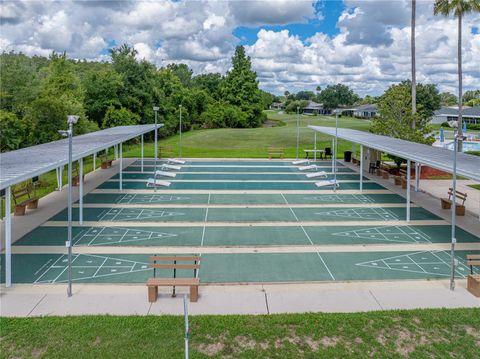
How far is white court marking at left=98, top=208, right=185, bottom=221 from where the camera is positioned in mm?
17531

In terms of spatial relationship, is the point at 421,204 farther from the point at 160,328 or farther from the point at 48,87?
the point at 48,87

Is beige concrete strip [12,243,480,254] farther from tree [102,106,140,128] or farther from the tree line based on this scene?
tree [102,106,140,128]

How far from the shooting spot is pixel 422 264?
12.9 meters

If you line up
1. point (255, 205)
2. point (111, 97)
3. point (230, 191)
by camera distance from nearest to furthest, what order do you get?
point (255, 205)
point (230, 191)
point (111, 97)

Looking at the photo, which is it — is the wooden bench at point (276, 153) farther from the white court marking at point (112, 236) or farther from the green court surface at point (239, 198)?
the white court marking at point (112, 236)

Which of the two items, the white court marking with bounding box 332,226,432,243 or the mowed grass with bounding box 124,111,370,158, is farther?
the mowed grass with bounding box 124,111,370,158

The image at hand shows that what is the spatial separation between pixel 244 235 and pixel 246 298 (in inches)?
204

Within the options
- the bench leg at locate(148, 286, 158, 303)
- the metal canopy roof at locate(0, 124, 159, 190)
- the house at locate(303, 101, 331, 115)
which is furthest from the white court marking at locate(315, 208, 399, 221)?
the house at locate(303, 101, 331, 115)

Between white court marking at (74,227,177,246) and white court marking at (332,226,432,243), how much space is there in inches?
252

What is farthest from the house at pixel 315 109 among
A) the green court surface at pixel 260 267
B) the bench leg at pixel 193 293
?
the bench leg at pixel 193 293

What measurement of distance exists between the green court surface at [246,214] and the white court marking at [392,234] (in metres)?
1.41

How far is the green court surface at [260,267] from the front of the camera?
11.9 m

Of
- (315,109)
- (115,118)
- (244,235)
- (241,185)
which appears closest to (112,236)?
(244,235)

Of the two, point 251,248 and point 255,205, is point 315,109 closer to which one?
point 255,205
